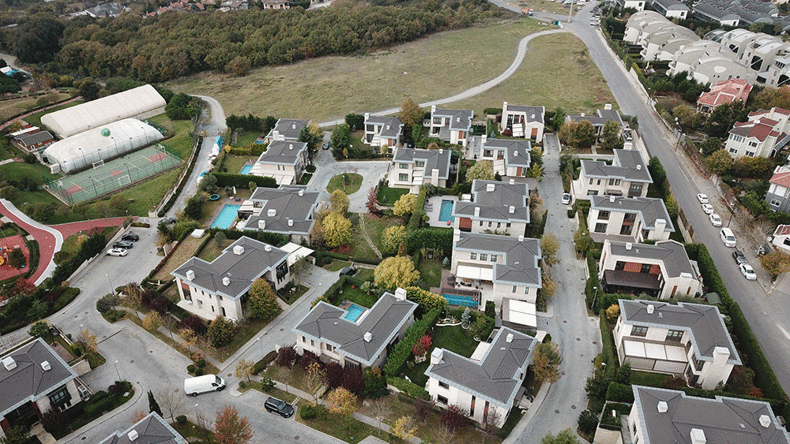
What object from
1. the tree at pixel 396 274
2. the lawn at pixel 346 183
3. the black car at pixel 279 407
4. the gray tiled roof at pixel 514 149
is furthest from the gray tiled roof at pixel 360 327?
the gray tiled roof at pixel 514 149

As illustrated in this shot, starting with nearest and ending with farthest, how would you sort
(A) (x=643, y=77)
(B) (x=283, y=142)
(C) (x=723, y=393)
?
(C) (x=723, y=393) → (B) (x=283, y=142) → (A) (x=643, y=77)

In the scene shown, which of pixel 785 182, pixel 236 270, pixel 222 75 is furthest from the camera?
pixel 222 75

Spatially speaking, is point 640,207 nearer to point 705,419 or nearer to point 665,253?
point 665,253

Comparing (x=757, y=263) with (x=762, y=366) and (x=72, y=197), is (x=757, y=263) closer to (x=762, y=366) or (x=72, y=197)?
(x=762, y=366)

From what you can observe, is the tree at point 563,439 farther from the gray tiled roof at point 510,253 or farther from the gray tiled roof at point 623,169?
the gray tiled roof at point 623,169

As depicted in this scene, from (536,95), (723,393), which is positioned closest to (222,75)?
(536,95)

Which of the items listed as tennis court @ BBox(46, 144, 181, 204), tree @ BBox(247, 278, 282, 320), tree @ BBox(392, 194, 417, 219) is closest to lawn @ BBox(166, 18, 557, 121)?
tennis court @ BBox(46, 144, 181, 204)

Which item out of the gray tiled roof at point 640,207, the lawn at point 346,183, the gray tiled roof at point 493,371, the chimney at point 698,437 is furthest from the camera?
the lawn at point 346,183
